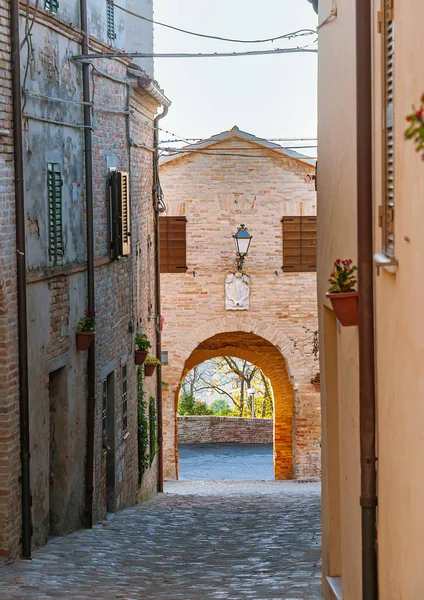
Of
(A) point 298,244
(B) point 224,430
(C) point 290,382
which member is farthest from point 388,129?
(B) point 224,430

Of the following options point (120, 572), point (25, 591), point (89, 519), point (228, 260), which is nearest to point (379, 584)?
point (25, 591)

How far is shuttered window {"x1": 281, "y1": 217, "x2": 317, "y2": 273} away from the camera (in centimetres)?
2197

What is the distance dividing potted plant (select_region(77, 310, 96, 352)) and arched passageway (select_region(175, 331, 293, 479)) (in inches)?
500

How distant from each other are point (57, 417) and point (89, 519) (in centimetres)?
161

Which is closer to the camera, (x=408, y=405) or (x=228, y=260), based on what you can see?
(x=408, y=405)

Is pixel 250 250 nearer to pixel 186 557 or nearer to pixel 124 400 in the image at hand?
pixel 124 400

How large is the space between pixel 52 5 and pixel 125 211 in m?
4.17

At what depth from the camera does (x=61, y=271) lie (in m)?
10.9

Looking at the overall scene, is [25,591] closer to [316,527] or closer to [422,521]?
[422,521]

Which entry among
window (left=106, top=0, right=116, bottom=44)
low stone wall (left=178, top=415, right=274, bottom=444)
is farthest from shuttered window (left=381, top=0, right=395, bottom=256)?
low stone wall (left=178, top=415, right=274, bottom=444)

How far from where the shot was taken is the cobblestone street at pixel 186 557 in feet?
26.0

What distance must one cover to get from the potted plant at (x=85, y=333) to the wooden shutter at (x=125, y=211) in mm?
2560

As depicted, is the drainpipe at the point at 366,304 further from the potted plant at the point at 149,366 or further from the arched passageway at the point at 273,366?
the arched passageway at the point at 273,366

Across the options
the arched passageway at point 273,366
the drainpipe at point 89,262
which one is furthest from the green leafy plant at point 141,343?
the arched passageway at point 273,366
